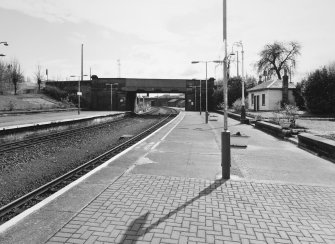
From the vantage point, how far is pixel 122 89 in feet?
219

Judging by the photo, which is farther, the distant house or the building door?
the building door

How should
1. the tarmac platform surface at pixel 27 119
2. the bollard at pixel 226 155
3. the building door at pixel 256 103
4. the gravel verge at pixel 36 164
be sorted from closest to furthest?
the bollard at pixel 226 155, the gravel verge at pixel 36 164, the tarmac platform surface at pixel 27 119, the building door at pixel 256 103

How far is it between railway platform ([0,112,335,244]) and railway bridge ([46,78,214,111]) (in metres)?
57.3

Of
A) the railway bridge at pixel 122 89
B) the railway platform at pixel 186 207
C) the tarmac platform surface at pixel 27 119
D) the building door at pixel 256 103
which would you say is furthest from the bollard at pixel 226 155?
the railway bridge at pixel 122 89

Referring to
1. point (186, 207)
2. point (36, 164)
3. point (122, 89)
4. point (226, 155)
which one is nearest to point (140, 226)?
point (186, 207)

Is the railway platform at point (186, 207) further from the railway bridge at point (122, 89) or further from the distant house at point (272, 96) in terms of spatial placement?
the railway bridge at point (122, 89)

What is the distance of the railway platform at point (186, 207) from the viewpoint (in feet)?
14.8

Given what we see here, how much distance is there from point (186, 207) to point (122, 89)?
205ft

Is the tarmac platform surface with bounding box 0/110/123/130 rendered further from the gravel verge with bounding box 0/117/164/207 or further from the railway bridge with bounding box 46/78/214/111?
the railway bridge with bounding box 46/78/214/111

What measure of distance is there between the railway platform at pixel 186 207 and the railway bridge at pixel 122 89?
57.3m

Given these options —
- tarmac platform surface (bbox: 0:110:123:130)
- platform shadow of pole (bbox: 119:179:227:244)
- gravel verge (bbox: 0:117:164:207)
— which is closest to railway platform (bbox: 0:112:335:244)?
platform shadow of pole (bbox: 119:179:227:244)

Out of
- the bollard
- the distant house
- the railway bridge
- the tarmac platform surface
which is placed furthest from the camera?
the railway bridge

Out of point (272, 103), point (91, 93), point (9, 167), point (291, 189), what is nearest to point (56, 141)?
point (9, 167)

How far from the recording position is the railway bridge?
218 feet
